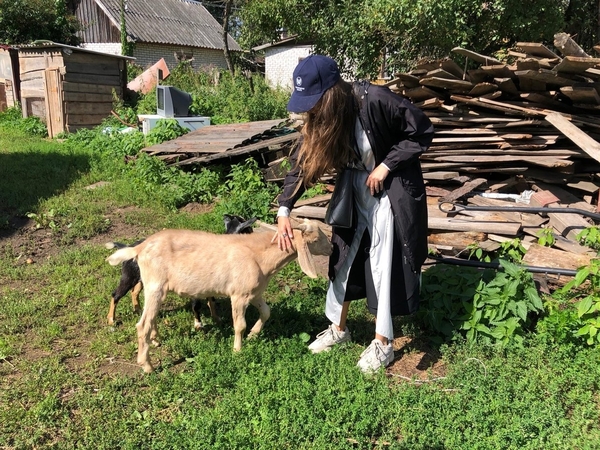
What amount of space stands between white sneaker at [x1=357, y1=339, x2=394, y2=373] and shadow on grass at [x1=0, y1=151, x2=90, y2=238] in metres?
5.95

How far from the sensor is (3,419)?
11.8 feet

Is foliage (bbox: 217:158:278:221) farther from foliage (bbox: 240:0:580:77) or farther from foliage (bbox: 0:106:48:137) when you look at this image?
foliage (bbox: 0:106:48:137)

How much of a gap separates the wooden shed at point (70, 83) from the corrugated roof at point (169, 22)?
14.1 m

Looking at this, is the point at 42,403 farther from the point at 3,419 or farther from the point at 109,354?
the point at 109,354

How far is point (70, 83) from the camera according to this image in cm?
1476

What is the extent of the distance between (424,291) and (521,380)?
123cm

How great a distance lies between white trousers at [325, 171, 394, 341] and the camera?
395cm

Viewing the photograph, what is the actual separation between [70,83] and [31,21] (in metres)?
12.8

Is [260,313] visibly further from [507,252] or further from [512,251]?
[507,252]

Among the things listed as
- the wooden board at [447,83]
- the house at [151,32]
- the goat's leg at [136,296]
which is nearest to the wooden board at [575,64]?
the wooden board at [447,83]

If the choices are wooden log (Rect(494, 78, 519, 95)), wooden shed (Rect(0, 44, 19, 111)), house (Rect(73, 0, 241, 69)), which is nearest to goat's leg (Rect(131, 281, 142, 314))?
wooden log (Rect(494, 78, 519, 95))

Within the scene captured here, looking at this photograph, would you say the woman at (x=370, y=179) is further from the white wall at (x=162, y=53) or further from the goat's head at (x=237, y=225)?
the white wall at (x=162, y=53)

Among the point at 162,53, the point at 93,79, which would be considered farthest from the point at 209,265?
the point at 162,53

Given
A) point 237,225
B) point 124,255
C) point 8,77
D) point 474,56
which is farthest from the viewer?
point 8,77
